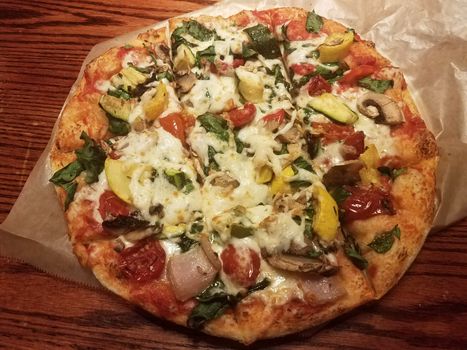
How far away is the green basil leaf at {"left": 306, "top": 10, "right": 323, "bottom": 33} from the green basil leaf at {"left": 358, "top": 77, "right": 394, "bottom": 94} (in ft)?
1.47

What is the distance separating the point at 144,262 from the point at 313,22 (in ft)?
5.61

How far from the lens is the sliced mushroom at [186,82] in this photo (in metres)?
3.03

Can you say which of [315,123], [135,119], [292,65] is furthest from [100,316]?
[292,65]

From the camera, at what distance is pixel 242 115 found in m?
2.86

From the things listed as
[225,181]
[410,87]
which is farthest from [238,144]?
[410,87]

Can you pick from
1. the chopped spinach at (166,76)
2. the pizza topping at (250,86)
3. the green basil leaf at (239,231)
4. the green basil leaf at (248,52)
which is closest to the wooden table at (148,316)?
the green basil leaf at (239,231)

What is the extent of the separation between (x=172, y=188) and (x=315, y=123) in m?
0.82

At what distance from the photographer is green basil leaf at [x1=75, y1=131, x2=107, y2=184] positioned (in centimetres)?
275

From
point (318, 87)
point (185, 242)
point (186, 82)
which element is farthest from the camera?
point (186, 82)

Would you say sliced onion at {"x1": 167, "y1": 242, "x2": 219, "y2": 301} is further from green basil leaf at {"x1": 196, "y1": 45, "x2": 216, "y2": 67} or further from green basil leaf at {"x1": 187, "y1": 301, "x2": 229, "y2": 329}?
green basil leaf at {"x1": 196, "y1": 45, "x2": 216, "y2": 67}

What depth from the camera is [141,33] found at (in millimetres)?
3525

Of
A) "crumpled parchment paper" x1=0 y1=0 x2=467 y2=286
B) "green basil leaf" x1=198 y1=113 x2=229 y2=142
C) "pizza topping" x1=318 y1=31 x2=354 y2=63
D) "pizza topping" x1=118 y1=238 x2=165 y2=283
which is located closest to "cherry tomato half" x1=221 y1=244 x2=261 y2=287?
"pizza topping" x1=118 y1=238 x2=165 y2=283

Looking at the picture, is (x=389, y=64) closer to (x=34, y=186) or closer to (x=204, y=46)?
(x=204, y=46)

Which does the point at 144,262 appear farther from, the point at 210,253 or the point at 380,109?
the point at 380,109
